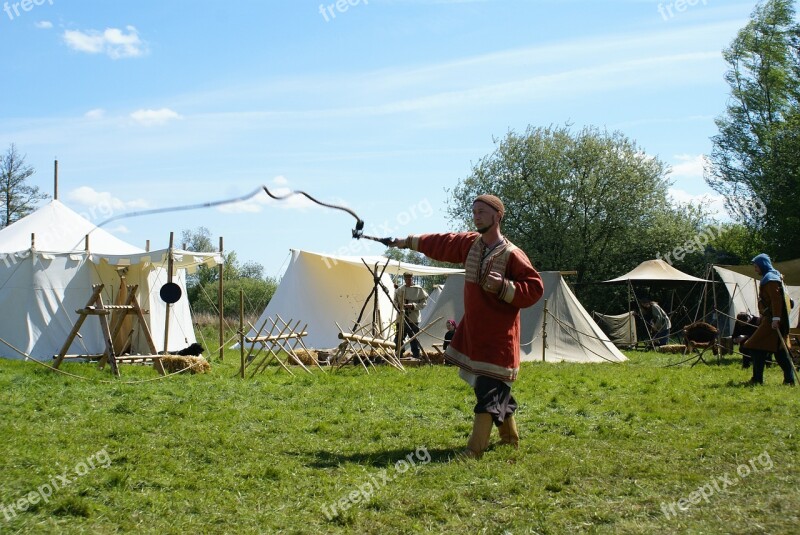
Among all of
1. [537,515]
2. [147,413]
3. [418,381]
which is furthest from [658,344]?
[537,515]

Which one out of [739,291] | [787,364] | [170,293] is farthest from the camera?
[739,291]

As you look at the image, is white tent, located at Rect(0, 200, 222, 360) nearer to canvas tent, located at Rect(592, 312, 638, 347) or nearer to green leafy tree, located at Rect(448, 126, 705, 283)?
canvas tent, located at Rect(592, 312, 638, 347)

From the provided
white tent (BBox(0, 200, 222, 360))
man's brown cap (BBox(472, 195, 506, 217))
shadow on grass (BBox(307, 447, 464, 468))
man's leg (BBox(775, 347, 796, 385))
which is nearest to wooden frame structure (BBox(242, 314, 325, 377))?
white tent (BBox(0, 200, 222, 360))

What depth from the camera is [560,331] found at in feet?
49.1

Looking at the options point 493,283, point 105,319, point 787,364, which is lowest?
point 787,364

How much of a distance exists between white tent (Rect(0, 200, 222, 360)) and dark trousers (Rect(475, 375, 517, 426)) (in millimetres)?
9528

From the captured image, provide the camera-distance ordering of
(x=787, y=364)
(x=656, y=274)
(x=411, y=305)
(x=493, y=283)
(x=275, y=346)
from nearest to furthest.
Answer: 1. (x=493, y=283)
2. (x=787, y=364)
3. (x=275, y=346)
4. (x=411, y=305)
5. (x=656, y=274)

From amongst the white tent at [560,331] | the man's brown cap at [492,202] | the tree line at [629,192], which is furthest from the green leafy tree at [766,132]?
the man's brown cap at [492,202]

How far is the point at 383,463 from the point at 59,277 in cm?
1074

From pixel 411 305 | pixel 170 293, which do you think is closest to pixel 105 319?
pixel 170 293

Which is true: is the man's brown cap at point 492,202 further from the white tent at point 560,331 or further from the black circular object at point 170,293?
the white tent at point 560,331

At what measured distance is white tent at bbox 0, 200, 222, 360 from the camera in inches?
547

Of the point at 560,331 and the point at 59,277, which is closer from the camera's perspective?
the point at 59,277

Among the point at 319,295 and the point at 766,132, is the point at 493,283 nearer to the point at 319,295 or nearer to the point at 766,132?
the point at 319,295
